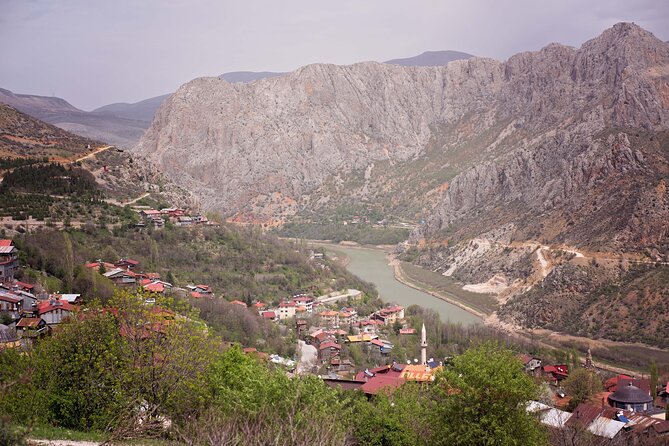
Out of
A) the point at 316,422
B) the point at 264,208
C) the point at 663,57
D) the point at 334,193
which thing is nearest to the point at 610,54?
the point at 663,57

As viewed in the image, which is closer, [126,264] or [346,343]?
[126,264]

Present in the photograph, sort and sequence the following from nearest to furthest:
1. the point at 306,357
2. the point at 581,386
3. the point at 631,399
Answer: the point at 631,399 → the point at 581,386 → the point at 306,357

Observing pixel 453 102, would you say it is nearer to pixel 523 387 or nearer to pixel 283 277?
pixel 283 277

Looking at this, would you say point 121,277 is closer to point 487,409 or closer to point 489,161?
point 487,409

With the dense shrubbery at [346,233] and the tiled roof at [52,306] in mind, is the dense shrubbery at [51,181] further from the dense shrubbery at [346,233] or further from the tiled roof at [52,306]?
the dense shrubbery at [346,233]

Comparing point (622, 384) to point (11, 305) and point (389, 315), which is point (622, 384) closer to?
point (389, 315)

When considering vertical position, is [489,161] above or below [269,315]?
above

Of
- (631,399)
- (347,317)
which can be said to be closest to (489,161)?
(347,317)

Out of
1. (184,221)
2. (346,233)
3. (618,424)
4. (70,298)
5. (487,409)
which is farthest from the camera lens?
(346,233)
